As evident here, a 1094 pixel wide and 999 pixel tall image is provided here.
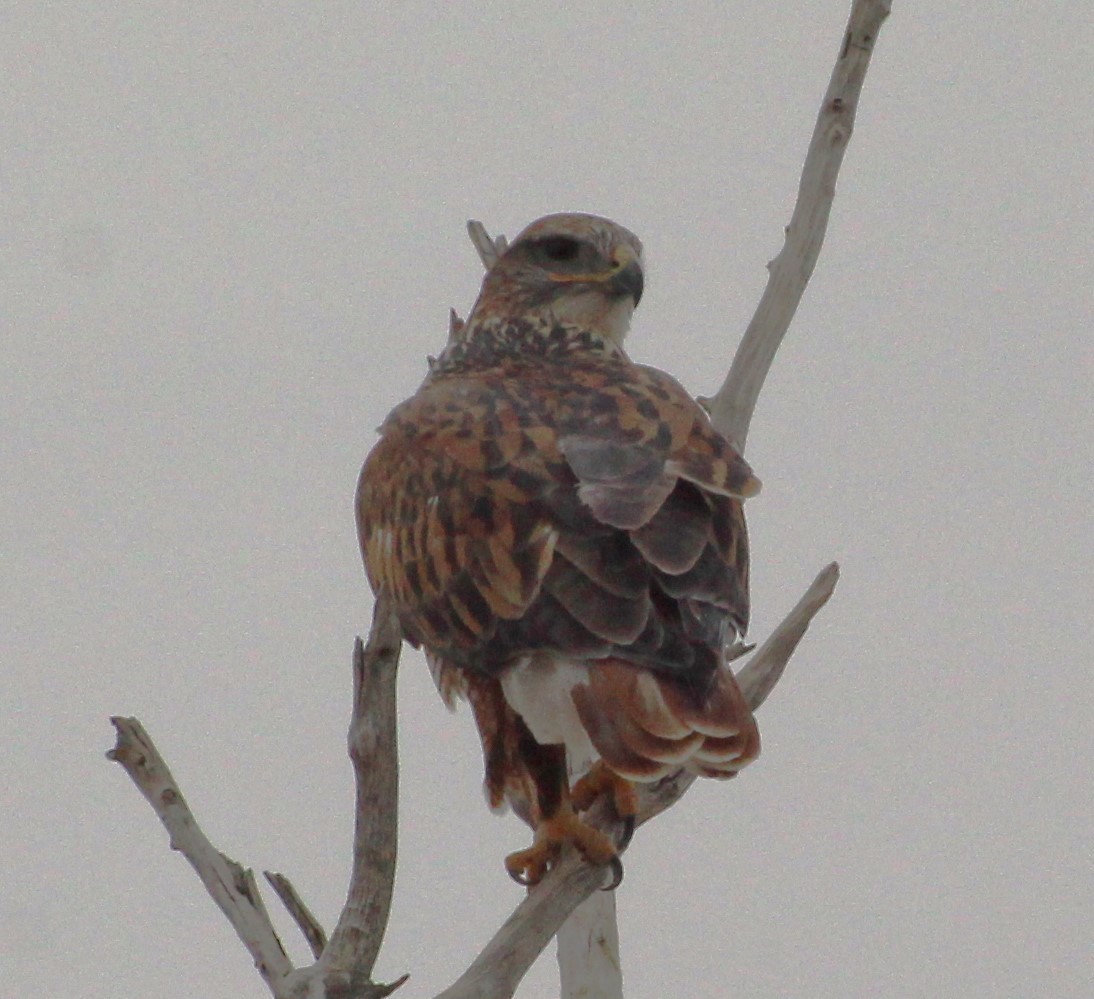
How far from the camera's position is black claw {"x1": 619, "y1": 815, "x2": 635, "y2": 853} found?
552 centimetres

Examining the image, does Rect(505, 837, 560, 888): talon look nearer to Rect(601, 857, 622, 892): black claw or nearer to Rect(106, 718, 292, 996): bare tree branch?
Rect(601, 857, 622, 892): black claw

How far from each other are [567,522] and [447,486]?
1.70ft

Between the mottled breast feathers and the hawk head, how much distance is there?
72 centimetres

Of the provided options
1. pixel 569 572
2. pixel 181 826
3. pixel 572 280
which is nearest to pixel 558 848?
pixel 569 572

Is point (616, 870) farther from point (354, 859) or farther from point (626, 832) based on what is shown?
point (354, 859)

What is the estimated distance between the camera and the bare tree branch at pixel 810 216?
635 cm

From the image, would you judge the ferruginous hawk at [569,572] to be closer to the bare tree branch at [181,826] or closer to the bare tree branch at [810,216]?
the bare tree branch at [810,216]

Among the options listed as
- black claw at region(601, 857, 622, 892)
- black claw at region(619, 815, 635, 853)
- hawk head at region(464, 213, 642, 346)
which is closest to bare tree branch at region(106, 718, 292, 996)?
black claw at region(601, 857, 622, 892)

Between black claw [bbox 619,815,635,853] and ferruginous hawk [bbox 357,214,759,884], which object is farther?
black claw [bbox 619,815,635,853]

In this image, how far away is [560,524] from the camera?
5.07 metres

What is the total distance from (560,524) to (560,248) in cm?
200

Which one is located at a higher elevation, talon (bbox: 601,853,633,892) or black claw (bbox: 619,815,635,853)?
black claw (bbox: 619,815,635,853)

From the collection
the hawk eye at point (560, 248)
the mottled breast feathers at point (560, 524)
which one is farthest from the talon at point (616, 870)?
the hawk eye at point (560, 248)

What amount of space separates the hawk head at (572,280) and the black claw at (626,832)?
1.87 meters
